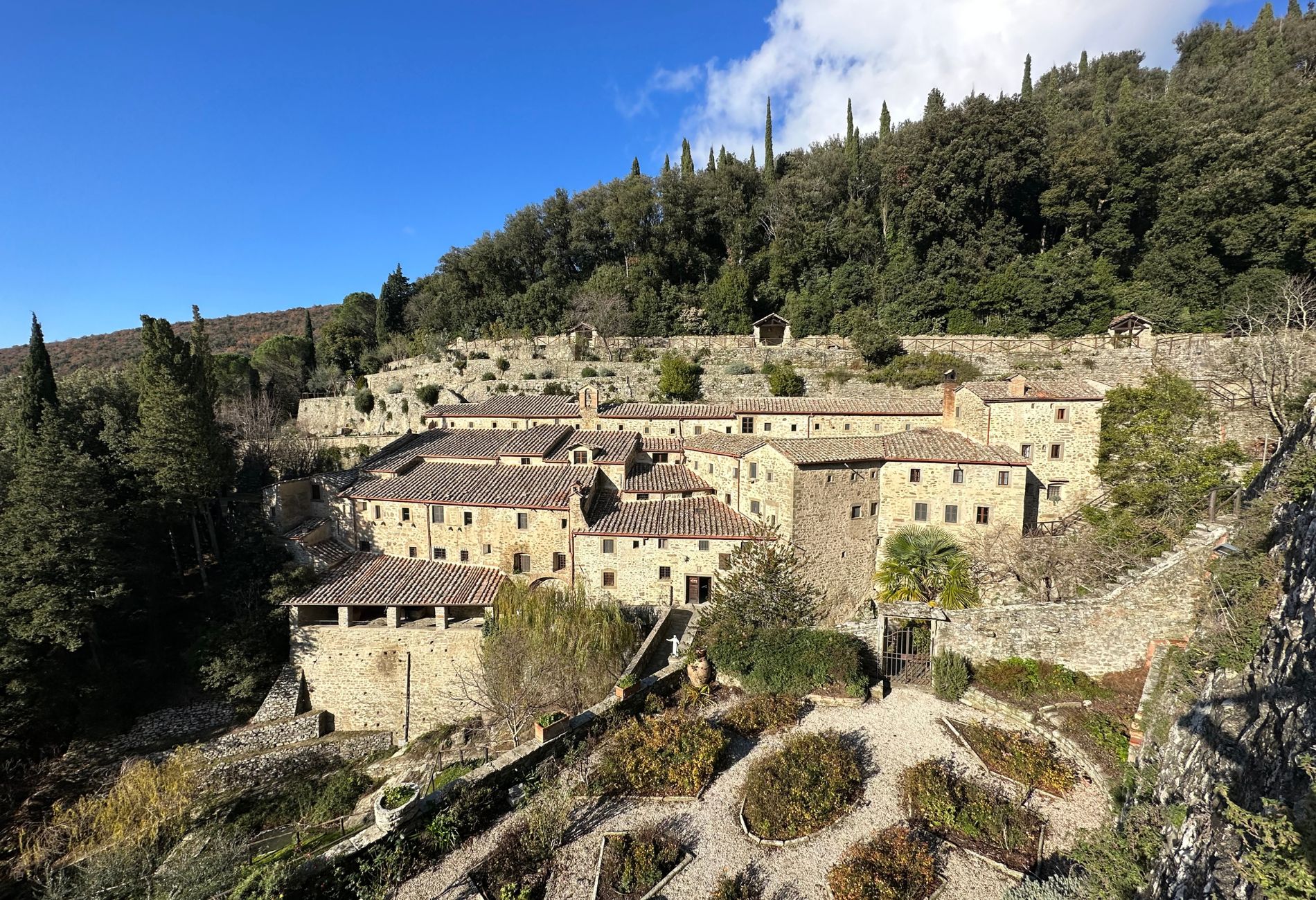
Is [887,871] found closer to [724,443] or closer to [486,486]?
[724,443]

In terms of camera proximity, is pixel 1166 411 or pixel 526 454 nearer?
pixel 1166 411

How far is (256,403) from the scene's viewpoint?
144 ft

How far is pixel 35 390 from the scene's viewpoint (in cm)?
2362

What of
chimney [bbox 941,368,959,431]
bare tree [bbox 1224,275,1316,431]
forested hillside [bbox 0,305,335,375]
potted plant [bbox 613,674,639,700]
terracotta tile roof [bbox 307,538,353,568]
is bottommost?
potted plant [bbox 613,674,639,700]

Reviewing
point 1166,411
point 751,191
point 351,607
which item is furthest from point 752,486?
point 751,191

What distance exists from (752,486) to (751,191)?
134ft

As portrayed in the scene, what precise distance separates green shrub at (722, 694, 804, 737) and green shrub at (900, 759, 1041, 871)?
334 centimetres

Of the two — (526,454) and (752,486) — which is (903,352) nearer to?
(752,486)

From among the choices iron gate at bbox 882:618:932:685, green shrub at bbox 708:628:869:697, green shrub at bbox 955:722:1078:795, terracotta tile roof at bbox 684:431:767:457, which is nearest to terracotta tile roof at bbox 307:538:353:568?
terracotta tile roof at bbox 684:431:767:457

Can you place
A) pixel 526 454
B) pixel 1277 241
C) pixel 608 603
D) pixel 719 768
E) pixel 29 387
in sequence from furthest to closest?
pixel 1277 241
pixel 526 454
pixel 29 387
pixel 608 603
pixel 719 768

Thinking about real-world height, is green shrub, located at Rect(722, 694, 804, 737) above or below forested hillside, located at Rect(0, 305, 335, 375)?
below

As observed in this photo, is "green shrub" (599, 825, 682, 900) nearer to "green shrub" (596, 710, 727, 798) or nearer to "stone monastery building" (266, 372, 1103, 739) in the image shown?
"green shrub" (596, 710, 727, 798)

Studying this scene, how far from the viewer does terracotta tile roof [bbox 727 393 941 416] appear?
1051 inches

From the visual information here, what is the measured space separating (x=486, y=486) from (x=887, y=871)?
68.7 ft
